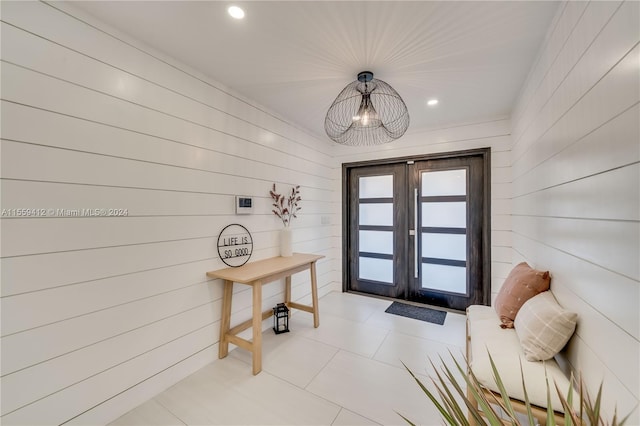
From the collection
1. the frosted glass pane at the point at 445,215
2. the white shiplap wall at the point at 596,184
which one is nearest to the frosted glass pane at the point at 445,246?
the frosted glass pane at the point at 445,215

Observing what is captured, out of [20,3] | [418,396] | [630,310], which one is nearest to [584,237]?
[630,310]

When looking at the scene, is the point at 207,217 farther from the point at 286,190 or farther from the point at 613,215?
the point at 613,215

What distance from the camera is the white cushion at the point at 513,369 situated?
3.87ft

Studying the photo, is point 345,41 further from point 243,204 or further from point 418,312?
point 418,312

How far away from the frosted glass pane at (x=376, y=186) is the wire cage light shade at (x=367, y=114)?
3.20 feet

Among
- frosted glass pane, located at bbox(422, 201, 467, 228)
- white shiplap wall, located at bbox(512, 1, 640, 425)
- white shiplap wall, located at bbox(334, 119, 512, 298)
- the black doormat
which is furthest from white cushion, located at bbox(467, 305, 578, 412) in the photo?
frosted glass pane, located at bbox(422, 201, 467, 228)

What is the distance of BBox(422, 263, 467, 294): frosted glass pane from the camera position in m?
3.21

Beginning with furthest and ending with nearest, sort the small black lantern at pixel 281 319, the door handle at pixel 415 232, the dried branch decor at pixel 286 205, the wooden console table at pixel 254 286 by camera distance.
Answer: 1. the door handle at pixel 415 232
2. the dried branch decor at pixel 286 205
3. the small black lantern at pixel 281 319
4. the wooden console table at pixel 254 286

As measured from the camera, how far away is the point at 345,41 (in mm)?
1724

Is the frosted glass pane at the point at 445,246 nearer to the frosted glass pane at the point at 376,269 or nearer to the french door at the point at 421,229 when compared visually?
the french door at the point at 421,229

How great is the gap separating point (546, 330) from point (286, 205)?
242 cm

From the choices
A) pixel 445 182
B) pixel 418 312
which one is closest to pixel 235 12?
pixel 445 182

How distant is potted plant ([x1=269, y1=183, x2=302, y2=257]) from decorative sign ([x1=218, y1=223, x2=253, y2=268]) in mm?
424

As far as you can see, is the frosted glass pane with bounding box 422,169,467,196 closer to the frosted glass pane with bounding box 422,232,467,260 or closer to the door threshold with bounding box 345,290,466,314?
the frosted glass pane with bounding box 422,232,467,260
